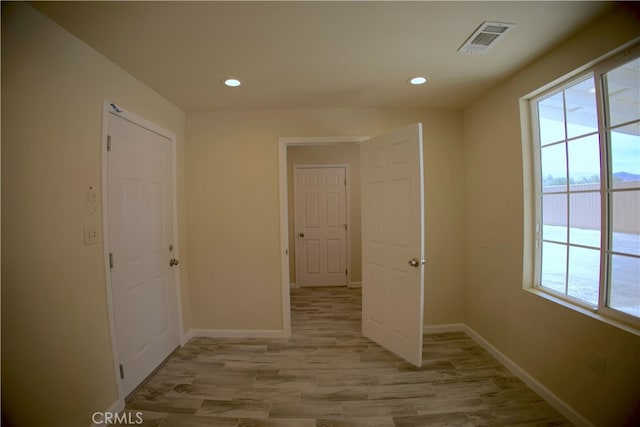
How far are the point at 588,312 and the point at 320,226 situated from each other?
3247 mm

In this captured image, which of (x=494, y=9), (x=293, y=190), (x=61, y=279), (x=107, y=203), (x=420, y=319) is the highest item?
(x=494, y=9)

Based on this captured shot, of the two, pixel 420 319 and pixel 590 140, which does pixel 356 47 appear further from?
pixel 420 319

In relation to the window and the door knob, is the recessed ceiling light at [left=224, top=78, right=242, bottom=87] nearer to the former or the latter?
the door knob

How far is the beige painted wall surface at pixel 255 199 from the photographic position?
8.41ft

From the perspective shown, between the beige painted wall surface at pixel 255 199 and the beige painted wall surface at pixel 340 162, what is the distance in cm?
158

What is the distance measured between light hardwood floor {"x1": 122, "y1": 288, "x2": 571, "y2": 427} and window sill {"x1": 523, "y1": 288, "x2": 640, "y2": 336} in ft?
2.35

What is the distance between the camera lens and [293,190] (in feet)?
13.8

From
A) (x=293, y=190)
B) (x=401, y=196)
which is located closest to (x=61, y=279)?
(x=401, y=196)

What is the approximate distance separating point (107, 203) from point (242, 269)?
134cm

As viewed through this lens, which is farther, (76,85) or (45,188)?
(76,85)

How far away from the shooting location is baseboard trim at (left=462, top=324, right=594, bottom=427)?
1475mm

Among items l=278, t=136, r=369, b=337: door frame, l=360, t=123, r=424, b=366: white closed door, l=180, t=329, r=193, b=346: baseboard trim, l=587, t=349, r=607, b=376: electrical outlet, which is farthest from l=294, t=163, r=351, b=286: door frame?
l=587, t=349, r=607, b=376: electrical outlet

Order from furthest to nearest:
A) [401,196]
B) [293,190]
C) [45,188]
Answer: [293,190]
[401,196]
[45,188]

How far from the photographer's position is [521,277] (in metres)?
1.91
